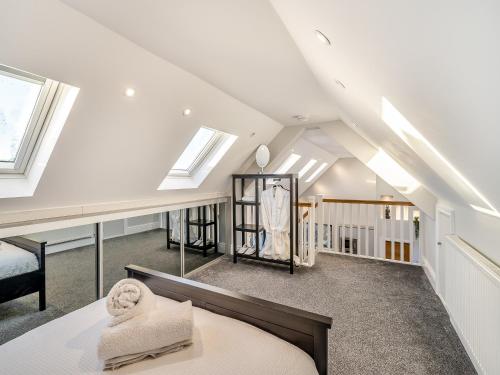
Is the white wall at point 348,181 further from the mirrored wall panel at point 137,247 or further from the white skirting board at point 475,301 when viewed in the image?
the mirrored wall panel at point 137,247

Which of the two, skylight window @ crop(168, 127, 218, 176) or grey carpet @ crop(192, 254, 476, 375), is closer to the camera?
grey carpet @ crop(192, 254, 476, 375)

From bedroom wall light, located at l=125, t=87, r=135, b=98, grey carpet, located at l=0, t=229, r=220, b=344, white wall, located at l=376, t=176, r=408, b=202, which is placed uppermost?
bedroom wall light, located at l=125, t=87, r=135, b=98

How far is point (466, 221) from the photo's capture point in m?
2.04

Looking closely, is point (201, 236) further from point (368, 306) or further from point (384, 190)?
point (384, 190)

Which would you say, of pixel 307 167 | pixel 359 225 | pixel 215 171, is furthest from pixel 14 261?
pixel 307 167

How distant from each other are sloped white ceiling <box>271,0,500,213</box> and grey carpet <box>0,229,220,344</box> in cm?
254

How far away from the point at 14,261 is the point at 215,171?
2.33 meters

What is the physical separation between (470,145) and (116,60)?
194 centimetres

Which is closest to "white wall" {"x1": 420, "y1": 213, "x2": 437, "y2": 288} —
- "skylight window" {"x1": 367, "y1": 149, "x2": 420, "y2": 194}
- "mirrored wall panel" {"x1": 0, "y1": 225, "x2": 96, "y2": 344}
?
"skylight window" {"x1": 367, "y1": 149, "x2": 420, "y2": 194}

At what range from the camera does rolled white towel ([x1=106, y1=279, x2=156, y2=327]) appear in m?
1.28

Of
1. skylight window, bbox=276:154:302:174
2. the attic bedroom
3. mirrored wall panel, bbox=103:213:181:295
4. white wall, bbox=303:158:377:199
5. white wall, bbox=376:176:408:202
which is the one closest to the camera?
the attic bedroom

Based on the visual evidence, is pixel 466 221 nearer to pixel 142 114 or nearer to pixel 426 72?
pixel 426 72

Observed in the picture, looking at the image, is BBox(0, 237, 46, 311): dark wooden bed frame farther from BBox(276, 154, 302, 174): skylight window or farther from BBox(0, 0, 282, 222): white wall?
BBox(276, 154, 302, 174): skylight window

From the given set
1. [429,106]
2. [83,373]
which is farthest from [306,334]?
[429,106]
